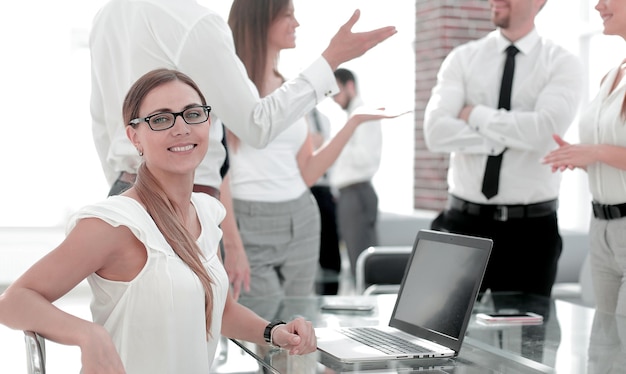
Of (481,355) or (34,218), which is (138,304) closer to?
(481,355)

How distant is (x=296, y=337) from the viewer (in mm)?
1860

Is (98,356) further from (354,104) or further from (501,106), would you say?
(354,104)

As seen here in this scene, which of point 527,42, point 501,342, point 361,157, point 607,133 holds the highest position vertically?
point 527,42

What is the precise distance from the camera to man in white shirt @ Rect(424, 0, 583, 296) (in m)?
3.24

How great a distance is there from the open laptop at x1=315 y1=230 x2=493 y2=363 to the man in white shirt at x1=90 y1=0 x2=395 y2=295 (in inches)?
21.3

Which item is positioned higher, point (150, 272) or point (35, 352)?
point (150, 272)

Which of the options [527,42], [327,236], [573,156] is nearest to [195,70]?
→ [573,156]

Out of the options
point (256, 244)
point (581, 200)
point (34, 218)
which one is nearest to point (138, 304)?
point (256, 244)

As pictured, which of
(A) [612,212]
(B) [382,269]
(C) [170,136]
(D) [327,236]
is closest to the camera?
(C) [170,136]

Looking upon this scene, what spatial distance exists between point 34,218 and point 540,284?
546cm

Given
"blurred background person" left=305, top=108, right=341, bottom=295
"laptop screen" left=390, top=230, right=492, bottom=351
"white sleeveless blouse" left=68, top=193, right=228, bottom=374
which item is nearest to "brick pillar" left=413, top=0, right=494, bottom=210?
"blurred background person" left=305, top=108, right=341, bottom=295

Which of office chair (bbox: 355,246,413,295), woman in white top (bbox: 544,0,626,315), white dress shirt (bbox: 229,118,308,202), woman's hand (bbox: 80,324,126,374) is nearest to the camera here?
woman's hand (bbox: 80,324,126,374)

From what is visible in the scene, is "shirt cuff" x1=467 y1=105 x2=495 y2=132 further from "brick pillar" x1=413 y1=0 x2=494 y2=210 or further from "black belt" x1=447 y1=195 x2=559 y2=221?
"brick pillar" x1=413 y1=0 x2=494 y2=210

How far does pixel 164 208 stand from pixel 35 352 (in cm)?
41
